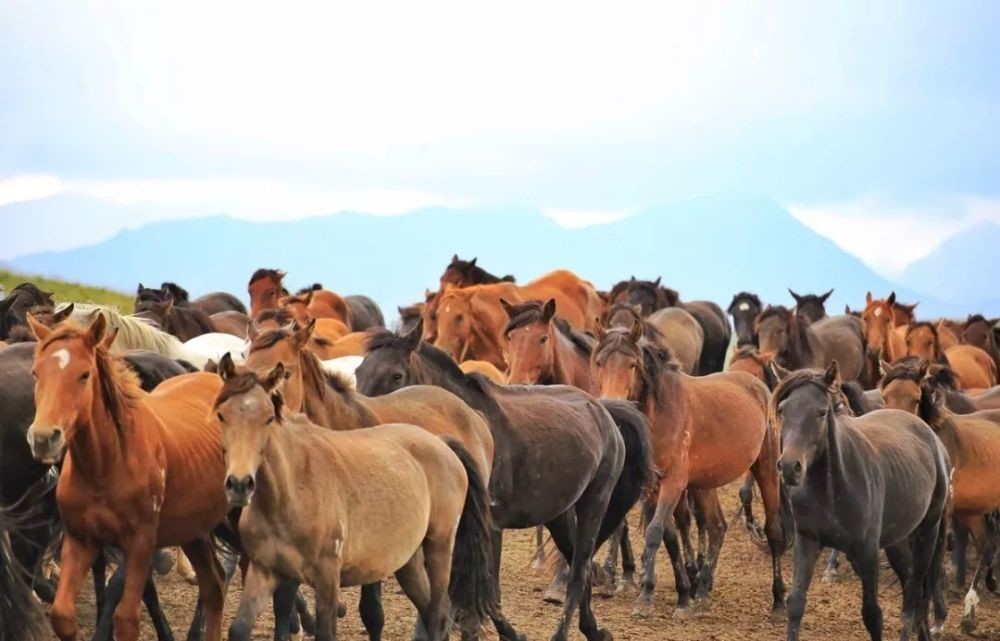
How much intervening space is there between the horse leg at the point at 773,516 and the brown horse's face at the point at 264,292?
330 inches

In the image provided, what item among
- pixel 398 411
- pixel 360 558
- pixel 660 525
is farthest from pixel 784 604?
pixel 360 558

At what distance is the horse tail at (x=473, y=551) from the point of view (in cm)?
726

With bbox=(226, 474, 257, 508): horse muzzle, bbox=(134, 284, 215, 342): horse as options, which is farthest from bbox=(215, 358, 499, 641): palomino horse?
bbox=(134, 284, 215, 342): horse

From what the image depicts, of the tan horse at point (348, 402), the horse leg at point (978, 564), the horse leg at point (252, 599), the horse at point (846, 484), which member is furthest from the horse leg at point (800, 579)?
the horse leg at point (252, 599)

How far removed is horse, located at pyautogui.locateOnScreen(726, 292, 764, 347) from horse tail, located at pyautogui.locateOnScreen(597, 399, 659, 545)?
31.8 ft

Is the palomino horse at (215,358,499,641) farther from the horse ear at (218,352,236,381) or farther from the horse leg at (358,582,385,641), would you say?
the horse leg at (358,582,385,641)

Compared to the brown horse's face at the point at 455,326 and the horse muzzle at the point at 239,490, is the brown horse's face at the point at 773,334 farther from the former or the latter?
the horse muzzle at the point at 239,490

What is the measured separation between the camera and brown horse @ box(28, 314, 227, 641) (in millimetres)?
6414

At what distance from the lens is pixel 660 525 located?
10086mm

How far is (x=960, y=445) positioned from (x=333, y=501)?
243 inches

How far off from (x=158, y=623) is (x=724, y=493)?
9.22m

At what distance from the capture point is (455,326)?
44.7 feet

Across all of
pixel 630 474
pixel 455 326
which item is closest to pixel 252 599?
pixel 630 474

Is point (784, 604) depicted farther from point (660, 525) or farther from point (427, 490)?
point (427, 490)
